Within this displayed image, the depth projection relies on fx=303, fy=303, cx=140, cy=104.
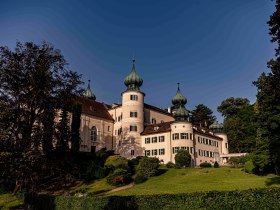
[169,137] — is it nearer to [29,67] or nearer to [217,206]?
[29,67]

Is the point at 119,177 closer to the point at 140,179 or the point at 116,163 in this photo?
the point at 140,179

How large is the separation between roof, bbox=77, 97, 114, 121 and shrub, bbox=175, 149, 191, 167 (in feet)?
74.0

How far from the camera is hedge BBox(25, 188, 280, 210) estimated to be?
15.6 meters

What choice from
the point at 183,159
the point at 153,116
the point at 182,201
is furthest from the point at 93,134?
the point at 182,201

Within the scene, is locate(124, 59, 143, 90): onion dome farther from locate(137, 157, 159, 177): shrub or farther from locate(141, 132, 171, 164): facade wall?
locate(137, 157, 159, 177): shrub

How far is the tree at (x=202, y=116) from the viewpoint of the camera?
100 m

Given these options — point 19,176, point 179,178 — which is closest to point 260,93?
point 179,178

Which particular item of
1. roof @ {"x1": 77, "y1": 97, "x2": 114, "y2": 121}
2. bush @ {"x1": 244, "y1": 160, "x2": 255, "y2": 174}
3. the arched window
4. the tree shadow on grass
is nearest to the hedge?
the tree shadow on grass

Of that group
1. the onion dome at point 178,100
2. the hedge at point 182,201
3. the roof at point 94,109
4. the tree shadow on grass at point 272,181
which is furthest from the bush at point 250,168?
the roof at point 94,109

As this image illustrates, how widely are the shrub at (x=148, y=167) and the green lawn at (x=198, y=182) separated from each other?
3.32ft

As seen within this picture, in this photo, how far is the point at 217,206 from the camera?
16703 mm

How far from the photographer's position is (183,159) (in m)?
54.8

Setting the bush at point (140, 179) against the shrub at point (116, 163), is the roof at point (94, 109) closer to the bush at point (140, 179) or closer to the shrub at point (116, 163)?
the shrub at point (116, 163)

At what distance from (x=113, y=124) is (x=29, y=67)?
44357mm
